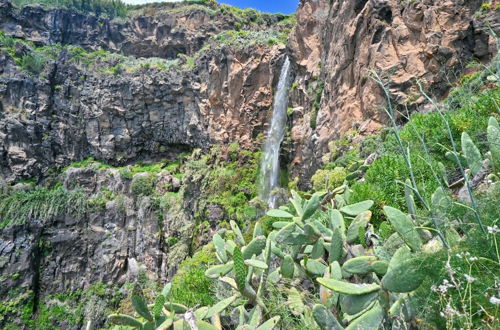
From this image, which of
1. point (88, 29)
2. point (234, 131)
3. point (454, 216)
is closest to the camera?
point (454, 216)

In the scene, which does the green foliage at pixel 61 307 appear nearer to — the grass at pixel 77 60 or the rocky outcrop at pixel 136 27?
the grass at pixel 77 60

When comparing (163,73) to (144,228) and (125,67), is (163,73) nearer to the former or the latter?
(125,67)

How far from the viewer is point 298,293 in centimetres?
250

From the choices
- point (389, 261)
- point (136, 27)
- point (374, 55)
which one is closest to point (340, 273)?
point (389, 261)

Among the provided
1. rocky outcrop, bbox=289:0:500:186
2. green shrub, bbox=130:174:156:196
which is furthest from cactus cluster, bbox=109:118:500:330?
green shrub, bbox=130:174:156:196

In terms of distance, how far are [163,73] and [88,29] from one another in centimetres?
1686

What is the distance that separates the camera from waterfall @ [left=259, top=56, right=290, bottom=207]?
1793cm

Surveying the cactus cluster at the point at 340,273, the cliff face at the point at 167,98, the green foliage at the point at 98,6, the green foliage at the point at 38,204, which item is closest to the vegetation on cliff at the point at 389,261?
the cactus cluster at the point at 340,273

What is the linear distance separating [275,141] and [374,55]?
935 cm

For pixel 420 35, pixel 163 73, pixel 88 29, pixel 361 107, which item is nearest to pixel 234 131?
pixel 163 73

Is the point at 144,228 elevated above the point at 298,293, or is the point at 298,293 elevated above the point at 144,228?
the point at 298,293

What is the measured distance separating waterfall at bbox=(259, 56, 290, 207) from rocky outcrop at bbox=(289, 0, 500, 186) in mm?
2733

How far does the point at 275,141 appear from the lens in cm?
1877

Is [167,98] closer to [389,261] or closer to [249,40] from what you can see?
[249,40]
